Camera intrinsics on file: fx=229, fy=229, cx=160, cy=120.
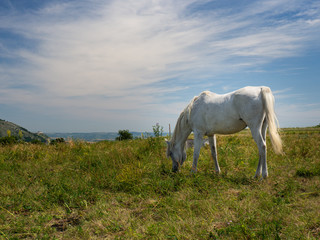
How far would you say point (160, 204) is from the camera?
4.07 m

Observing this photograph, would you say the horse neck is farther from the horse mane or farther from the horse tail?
the horse tail

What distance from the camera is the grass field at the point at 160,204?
10.1 feet

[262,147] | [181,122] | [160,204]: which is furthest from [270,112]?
[160,204]

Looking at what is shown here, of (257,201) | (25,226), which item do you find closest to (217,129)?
(257,201)

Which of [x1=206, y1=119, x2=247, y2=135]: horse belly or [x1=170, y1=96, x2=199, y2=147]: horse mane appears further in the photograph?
[x1=170, y1=96, x2=199, y2=147]: horse mane

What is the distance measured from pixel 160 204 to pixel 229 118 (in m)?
2.77

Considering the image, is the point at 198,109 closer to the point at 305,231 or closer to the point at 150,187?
the point at 150,187

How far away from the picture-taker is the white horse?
17.2ft

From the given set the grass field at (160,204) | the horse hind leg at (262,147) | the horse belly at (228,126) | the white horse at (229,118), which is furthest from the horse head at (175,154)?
the horse hind leg at (262,147)

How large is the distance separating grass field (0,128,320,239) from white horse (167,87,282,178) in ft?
2.23

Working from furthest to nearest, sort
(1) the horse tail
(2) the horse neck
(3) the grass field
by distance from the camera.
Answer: (2) the horse neck, (1) the horse tail, (3) the grass field

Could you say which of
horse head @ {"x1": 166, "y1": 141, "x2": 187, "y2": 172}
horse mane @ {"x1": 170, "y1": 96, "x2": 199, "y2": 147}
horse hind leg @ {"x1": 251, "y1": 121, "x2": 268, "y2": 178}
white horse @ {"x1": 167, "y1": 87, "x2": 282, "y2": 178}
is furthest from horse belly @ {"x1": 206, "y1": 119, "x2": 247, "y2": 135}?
horse head @ {"x1": 166, "y1": 141, "x2": 187, "y2": 172}

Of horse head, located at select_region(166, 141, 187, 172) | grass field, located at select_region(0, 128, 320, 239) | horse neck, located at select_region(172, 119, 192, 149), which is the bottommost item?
grass field, located at select_region(0, 128, 320, 239)

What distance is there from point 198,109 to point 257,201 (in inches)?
116
